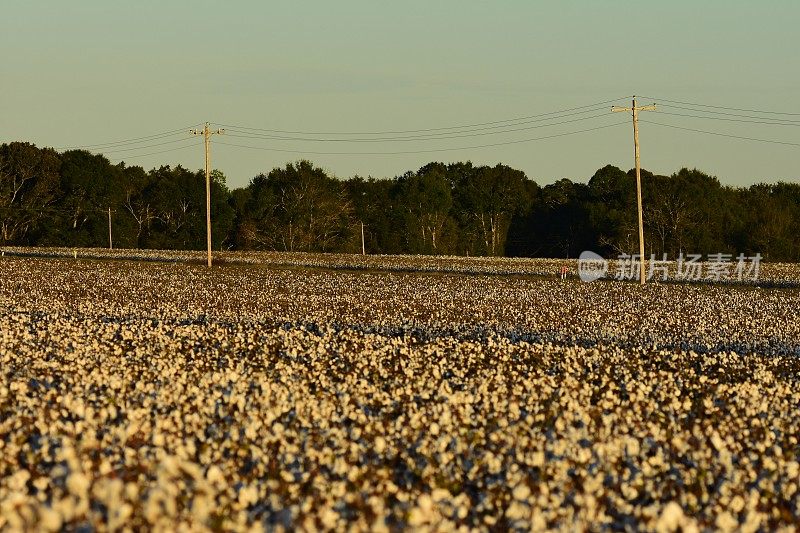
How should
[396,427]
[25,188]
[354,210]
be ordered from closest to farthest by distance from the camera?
[396,427]
[25,188]
[354,210]

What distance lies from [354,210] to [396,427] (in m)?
114

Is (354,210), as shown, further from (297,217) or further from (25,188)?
(25,188)

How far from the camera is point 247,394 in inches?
602

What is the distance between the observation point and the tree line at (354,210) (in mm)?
112000

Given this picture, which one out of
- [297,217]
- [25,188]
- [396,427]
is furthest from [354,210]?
[396,427]

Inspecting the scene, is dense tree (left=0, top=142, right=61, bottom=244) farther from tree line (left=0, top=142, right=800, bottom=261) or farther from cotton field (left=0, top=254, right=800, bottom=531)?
cotton field (left=0, top=254, right=800, bottom=531)

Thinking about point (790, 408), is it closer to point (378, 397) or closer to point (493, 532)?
point (378, 397)

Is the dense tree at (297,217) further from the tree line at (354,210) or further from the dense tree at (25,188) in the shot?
the dense tree at (25,188)

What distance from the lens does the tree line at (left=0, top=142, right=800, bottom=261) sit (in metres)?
112

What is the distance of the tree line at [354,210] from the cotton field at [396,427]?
84.8m

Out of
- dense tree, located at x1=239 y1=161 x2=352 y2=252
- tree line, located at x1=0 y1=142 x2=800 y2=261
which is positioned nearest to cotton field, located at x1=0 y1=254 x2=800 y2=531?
tree line, located at x1=0 y1=142 x2=800 y2=261

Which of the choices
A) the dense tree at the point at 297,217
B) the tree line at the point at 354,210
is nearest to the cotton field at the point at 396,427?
the tree line at the point at 354,210

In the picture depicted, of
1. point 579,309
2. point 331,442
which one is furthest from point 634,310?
point 331,442

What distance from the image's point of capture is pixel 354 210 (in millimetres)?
125938
